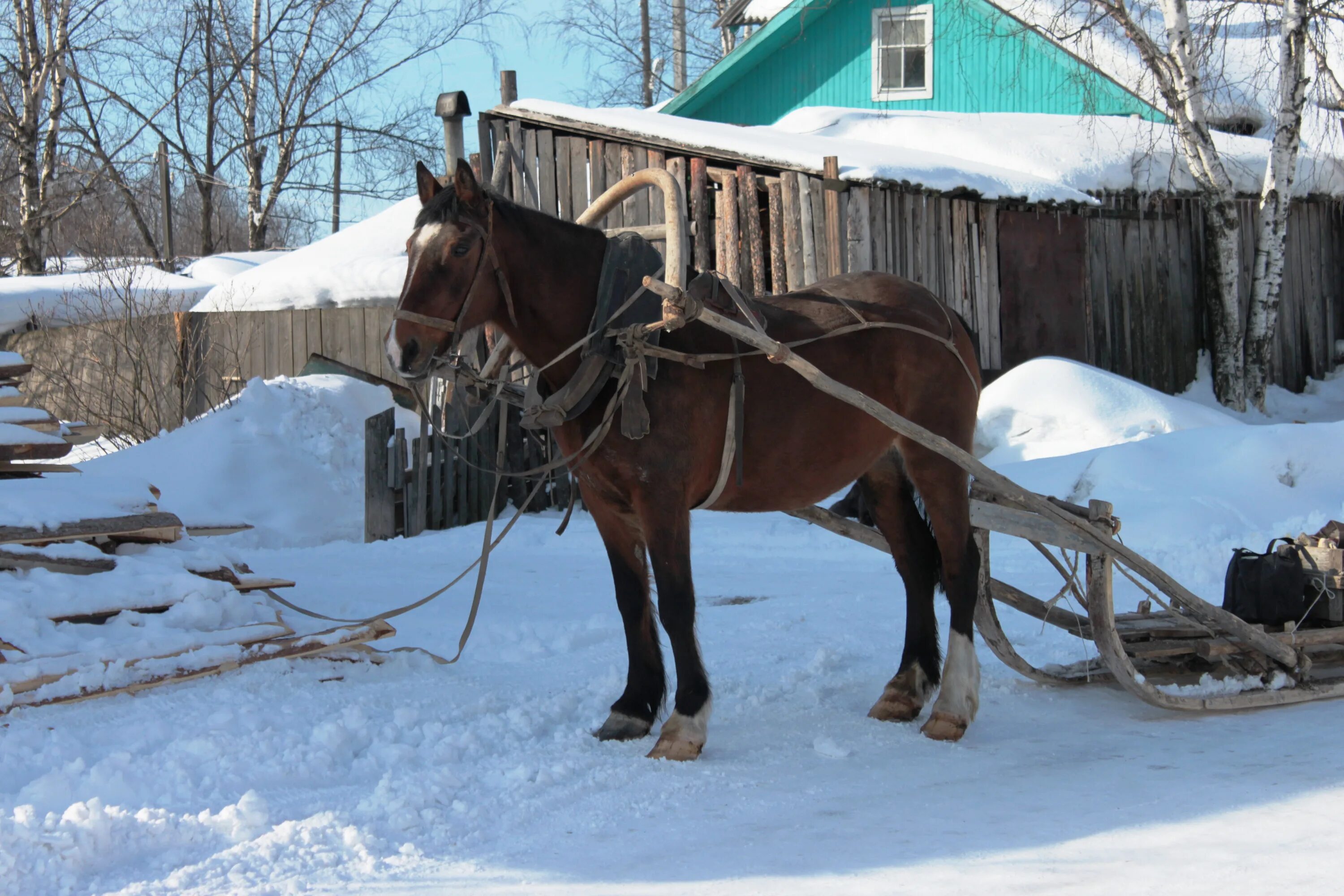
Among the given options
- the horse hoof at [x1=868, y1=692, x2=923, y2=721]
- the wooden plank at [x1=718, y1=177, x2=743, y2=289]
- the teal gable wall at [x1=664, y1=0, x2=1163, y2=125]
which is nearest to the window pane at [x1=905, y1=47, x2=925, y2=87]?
the teal gable wall at [x1=664, y1=0, x2=1163, y2=125]

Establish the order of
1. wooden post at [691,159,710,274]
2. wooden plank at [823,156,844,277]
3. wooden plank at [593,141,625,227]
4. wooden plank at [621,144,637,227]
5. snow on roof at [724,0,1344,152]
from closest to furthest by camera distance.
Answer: wooden plank at [823,156,844,277], wooden post at [691,159,710,274], wooden plank at [621,144,637,227], wooden plank at [593,141,625,227], snow on roof at [724,0,1344,152]

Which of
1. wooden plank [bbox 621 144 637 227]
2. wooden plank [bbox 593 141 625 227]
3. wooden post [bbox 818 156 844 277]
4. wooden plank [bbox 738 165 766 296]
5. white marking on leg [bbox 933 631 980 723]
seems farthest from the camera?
wooden plank [bbox 593 141 625 227]

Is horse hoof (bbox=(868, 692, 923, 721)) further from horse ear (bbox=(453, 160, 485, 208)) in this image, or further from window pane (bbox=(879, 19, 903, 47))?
window pane (bbox=(879, 19, 903, 47))

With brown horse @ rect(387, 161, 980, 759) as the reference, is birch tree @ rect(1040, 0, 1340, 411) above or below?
above

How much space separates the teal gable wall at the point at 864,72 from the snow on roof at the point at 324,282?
218 inches

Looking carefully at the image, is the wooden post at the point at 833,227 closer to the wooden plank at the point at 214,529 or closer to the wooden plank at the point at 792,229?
the wooden plank at the point at 792,229

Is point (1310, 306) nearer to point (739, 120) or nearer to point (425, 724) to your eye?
point (739, 120)

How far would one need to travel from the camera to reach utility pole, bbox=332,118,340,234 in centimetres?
2611

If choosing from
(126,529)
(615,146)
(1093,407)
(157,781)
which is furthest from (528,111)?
(157,781)

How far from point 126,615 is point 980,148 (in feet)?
40.9

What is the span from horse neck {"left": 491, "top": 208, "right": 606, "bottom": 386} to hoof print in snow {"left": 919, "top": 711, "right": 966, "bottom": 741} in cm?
197

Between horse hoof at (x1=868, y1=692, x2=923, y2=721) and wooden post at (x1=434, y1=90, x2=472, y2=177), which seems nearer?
horse hoof at (x1=868, y1=692, x2=923, y2=721)

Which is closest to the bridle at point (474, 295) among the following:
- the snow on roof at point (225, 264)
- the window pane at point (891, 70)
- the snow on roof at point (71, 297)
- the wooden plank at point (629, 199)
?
the wooden plank at point (629, 199)

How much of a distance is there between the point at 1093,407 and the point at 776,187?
3.63m
